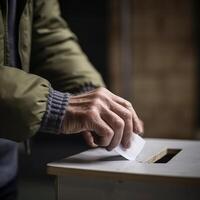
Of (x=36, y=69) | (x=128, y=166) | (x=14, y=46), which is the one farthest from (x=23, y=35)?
(x=128, y=166)

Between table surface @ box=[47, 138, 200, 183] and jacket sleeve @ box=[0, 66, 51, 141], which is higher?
Result: jacket sleeve @ box=[0, 66, 51, 141]

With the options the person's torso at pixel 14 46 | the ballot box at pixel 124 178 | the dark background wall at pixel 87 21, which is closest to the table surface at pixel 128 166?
the ballot box at pixel 124 178

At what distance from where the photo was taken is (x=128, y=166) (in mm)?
897

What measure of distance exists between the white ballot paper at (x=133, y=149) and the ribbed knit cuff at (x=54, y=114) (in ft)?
0.46

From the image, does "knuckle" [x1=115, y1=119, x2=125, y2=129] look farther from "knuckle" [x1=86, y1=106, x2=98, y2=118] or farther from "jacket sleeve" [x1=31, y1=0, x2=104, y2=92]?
"jacket sleeve" [x1=31, y1=0, x2=104, y2=92]

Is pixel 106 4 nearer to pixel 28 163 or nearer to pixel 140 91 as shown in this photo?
pixel 140 91

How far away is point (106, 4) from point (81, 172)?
112 inches

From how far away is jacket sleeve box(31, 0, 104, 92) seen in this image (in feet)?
4.17

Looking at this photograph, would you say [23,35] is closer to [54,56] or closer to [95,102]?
[54,56]

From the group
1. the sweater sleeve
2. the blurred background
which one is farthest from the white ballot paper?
the blurred background

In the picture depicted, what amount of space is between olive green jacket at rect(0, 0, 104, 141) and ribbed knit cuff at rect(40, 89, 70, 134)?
0.01m

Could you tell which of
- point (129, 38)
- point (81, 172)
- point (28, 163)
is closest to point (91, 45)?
point (129, 38)

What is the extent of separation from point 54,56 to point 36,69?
0.06 metres

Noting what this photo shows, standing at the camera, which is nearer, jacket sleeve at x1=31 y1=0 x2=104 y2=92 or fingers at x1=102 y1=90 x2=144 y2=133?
fingers at x1=102 y1=90 x2=144 y2=133
